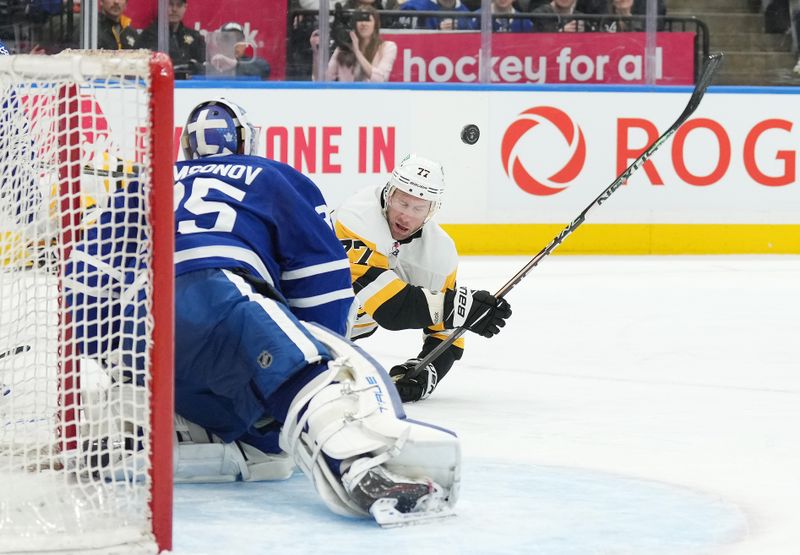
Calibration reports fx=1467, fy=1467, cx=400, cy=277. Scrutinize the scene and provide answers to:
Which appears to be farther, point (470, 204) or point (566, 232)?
point (470, 204)

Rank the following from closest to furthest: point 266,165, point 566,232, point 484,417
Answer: point 266,165
point 484,417
point 566,232

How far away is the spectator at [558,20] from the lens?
6688 mm

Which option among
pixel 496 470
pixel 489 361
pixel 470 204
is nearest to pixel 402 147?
pixel 470 204

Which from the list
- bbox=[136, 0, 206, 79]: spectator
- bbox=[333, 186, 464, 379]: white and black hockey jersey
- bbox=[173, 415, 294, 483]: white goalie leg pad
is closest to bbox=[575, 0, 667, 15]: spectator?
bbox=[136, 0, 206, 79]: spectator

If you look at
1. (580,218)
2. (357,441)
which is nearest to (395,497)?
(357,441)

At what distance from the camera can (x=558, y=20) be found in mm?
6695

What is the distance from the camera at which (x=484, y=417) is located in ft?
10.4

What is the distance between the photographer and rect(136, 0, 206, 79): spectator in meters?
6.32

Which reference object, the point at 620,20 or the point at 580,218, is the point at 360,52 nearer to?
the point at 620,20

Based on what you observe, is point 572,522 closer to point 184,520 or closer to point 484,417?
point 184,520

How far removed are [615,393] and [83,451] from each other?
1564 millimetres

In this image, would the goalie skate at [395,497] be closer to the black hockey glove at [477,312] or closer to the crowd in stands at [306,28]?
the black hockey glove at [477,312]

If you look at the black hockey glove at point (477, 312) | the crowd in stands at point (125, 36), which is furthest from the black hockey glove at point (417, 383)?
the crowd in stands at point (125, 36)

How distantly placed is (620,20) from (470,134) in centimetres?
90
